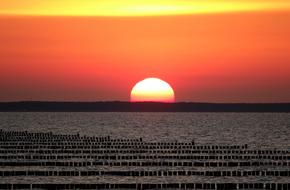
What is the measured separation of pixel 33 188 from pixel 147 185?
9.19 metres

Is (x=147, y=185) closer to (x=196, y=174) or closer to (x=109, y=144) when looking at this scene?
(x=196, y=174)

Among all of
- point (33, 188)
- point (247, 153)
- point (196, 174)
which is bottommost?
point (33, 188)

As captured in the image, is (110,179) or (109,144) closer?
(110,179)

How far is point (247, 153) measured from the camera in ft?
373

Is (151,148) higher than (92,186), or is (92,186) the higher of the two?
(151,148)

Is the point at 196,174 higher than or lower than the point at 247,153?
lower

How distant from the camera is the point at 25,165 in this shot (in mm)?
92000

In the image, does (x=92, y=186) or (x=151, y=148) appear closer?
(x=92, y=186)

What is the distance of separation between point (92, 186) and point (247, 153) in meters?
49.2

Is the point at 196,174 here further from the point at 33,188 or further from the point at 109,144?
the point at 109,144

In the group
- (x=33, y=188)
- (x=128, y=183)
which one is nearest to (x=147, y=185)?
(x=128, y=183)

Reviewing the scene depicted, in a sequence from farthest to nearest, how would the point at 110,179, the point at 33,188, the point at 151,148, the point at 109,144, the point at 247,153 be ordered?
the point at 109,144 → the point at 151,148 → the point at 247,153 → the point at 110,179 → the point at 33,188

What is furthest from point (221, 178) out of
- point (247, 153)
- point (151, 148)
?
point (151, 148)

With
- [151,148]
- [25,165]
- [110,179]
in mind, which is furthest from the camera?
[151,148]
